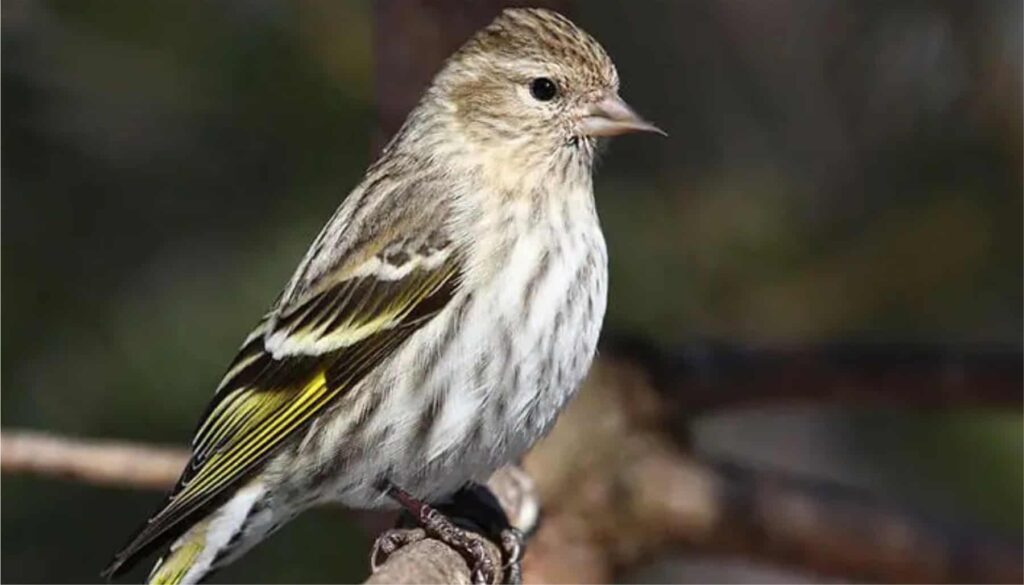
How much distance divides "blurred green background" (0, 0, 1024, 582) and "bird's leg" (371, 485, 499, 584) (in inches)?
19.6

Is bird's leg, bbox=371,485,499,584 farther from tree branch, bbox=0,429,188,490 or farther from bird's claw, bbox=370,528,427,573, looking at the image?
tree branch, bbox=0,429,188,490

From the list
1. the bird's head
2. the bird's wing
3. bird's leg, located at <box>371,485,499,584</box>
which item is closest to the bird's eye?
the bird's head

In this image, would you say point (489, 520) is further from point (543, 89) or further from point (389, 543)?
point (543, 89)

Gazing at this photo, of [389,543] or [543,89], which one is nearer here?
[389,543]

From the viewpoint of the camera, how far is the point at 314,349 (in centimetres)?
228

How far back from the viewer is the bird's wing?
225 cm

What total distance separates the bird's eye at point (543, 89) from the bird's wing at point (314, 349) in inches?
8.7

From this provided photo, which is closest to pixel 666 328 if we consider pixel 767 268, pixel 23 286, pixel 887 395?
pixel 767 268

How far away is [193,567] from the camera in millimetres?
2262

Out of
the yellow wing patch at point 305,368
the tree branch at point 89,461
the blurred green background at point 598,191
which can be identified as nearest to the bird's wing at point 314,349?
the yellow wing patch at point 305,368

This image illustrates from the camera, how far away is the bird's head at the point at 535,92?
7.73 ft

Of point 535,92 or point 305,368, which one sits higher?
point 535,92

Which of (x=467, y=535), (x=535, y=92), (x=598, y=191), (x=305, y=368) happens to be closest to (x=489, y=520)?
(x=467, y=535)

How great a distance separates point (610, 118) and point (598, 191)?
44cm
